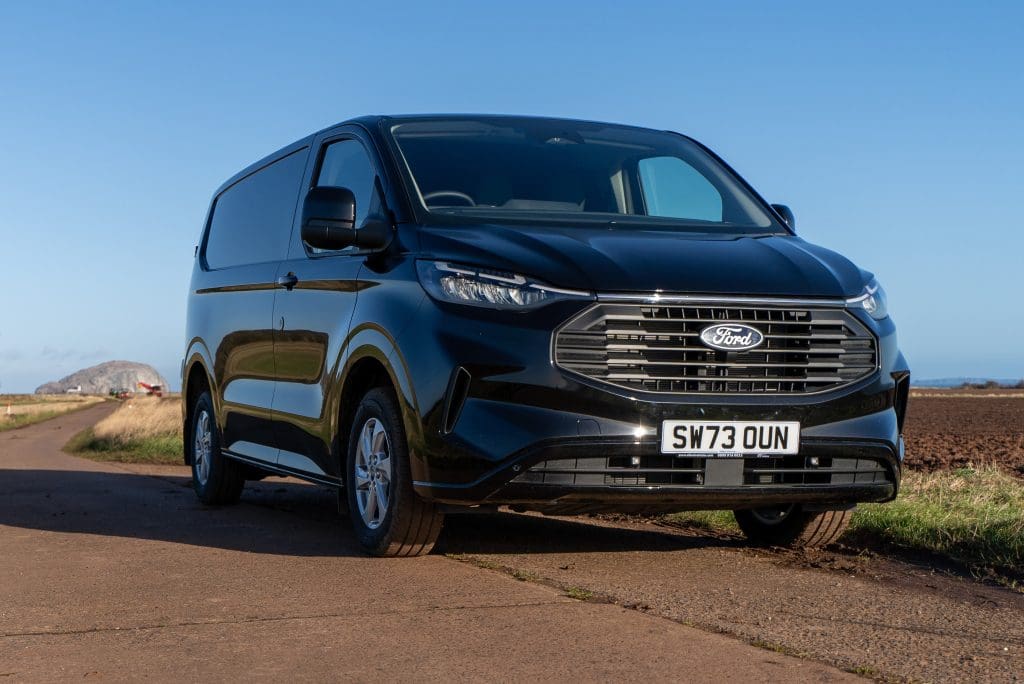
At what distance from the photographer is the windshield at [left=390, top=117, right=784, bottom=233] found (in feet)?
23.2

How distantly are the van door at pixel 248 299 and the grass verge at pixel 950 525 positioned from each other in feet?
8.59

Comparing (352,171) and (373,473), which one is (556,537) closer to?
(373,473)

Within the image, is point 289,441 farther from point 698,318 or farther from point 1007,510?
point 1007,510

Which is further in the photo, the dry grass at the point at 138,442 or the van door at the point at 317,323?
the dry grass at the point at 138,442

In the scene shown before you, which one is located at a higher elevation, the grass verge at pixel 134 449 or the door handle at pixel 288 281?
the door handle at pixel 288 281

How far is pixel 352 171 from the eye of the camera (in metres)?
7.64

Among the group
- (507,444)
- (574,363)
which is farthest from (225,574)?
(574,363)

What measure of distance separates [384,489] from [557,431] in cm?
114

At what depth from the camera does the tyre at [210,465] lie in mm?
9555

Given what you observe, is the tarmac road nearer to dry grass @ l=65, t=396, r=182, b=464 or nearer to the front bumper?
the front bumper

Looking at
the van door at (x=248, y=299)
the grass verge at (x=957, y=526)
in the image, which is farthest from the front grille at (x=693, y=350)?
the van door at (x=248, y=299)

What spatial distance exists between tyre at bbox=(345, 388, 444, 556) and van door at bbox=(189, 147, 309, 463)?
149 centimetres

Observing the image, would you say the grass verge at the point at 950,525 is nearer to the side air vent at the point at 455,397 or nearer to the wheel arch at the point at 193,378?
the side air vent at the point at 455,397

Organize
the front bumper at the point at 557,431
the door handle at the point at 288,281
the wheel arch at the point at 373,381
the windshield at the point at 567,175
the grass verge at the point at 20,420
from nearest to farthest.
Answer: the front bumper at the point at 557,431, the wheel arch at the point at 373,381, the windshield at the point at 567,175, the door handle at the point at 288,281, the grass verge at the point at 20,420
